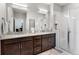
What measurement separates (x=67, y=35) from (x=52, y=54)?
1.45 ft


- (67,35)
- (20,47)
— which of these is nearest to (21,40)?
(20,47)

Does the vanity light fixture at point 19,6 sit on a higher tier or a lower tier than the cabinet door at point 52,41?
higher

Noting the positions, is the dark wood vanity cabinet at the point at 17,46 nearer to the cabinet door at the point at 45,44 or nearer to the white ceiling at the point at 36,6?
the cabinet door at the point at 45,44

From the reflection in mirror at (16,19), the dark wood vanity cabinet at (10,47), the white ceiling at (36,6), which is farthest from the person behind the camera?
the white ceiling at (36,6)

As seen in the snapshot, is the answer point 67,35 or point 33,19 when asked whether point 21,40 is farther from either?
point 67,35

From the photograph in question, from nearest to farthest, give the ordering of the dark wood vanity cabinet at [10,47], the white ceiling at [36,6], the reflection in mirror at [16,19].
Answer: the dark wood vanity cabinet at [10,47]
the reflection in mirror at [16,19]
the white ceiling at [36,6]

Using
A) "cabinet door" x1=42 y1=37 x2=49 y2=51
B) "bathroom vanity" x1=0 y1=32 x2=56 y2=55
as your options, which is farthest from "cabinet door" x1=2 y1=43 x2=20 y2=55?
"cabinet door" x1=42 y1=37 x2=49 y2=51

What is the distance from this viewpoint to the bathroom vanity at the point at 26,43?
5.52ft

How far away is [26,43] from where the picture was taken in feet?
5.97

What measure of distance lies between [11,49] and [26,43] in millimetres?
269

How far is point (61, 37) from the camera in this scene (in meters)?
1.90

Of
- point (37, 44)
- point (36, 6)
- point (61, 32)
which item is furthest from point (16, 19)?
point (61, 32)

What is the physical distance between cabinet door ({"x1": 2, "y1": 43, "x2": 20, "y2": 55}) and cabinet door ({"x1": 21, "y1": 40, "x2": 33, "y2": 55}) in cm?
9

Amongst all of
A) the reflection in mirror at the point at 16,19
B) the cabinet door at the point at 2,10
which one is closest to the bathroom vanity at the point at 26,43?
the reflection in mirror at the point at 16,19
